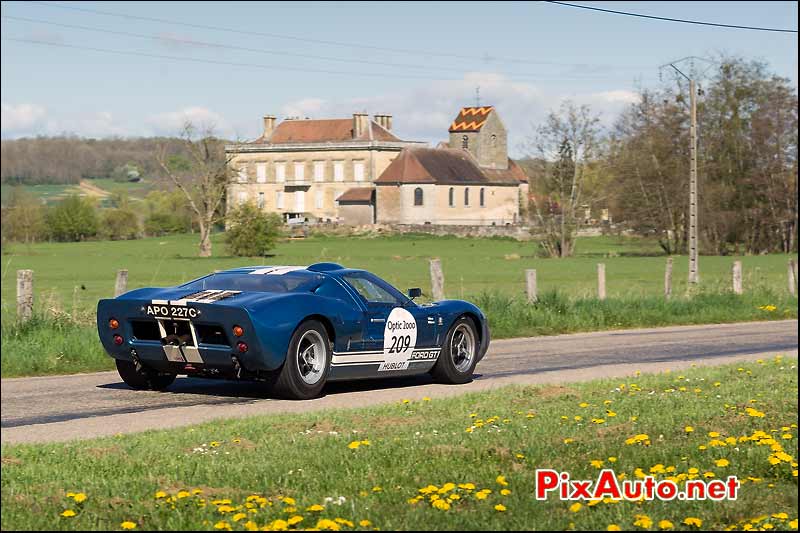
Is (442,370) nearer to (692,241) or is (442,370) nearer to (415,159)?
(692,241)

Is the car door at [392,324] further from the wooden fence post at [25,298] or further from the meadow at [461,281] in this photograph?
the wooden fence post at [25,298]

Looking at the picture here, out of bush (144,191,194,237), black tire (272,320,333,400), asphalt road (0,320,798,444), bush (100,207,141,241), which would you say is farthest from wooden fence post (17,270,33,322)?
bush (144,191,194,237)

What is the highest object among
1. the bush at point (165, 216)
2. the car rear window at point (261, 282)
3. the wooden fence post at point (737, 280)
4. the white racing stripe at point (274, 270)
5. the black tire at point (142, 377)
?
the bush at point (165, 216)

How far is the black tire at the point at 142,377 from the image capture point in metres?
14.6

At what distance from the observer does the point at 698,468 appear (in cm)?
943

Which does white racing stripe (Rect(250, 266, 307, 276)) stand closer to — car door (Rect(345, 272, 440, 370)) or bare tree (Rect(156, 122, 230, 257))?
car door (Rect(345, 272, 440, 370))

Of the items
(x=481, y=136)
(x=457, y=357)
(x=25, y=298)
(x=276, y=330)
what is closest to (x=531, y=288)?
(x=25, y=298)

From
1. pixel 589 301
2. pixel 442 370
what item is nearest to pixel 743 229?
pixel 589 301

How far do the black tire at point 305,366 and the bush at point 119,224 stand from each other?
91232 millimetres

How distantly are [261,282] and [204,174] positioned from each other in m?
68.2

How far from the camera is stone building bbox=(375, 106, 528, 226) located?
124 meters

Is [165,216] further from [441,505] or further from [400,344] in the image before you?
[441,505]

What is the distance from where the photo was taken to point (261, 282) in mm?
14633

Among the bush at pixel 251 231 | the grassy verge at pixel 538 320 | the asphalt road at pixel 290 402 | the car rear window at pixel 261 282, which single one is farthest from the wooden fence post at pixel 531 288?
the bush at pixel 251 231
